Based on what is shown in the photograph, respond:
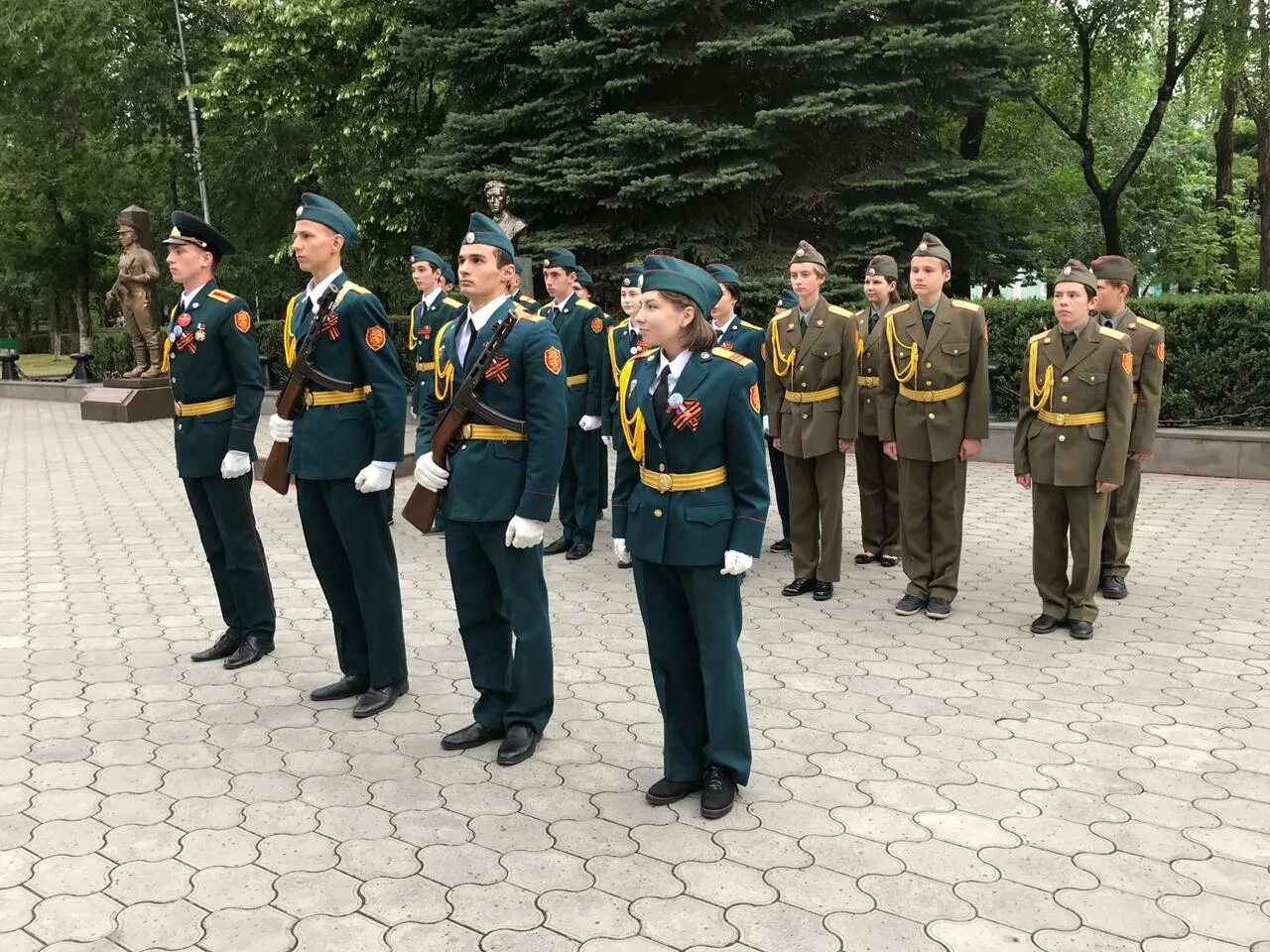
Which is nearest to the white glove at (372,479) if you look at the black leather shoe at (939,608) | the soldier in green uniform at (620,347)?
the soldier in green uniform at (620,347)

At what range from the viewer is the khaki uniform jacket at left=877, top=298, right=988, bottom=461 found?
253 inches

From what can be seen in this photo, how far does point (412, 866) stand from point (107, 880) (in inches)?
37.4

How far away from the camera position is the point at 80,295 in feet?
121

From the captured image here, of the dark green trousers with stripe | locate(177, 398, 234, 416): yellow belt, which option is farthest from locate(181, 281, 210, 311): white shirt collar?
the dark green trousers with stripe

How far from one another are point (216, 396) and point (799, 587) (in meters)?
3.55

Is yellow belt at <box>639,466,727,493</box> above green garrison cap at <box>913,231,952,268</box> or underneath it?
underneath

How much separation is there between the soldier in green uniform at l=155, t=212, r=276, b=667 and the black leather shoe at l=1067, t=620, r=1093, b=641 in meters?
4.27

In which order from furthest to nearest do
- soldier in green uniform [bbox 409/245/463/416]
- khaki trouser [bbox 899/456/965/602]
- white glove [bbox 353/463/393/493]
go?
1. soldier in green uniform [bbox 409/245/463/416]
2. khaki trouser [bbox 899/456/965/602]
3. white glove [bbox 353/463/393/493]

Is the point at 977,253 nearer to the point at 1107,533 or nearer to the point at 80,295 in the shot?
the point at 1107,533

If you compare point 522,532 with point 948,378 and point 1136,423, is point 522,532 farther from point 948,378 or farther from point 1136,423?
point 1136,423

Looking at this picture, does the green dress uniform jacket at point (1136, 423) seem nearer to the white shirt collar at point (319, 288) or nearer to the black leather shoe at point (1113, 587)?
the black leather shoe at point (1113, 587)

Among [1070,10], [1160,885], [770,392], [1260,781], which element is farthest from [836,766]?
[1070,10]

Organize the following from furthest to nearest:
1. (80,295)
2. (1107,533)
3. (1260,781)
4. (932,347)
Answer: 1. (80,295)
2. (1107,533)
3. (932,347)
4. (1260,781)

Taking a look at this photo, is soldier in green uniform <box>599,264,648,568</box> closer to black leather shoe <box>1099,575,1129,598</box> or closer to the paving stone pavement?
the paving stone pavement
